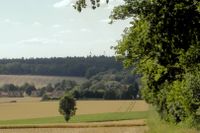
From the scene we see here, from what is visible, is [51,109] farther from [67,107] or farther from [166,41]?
[166,41]

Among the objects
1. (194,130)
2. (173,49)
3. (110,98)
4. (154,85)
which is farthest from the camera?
(110,98)

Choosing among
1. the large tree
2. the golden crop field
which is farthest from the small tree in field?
the large tree

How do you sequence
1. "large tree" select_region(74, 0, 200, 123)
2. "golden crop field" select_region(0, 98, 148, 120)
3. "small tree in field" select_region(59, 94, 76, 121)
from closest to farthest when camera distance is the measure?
1. "large tree" select_region(74, 0, 200, 123)
2. "small tree in field" select_region(59, 94, 76, 121)
3. "golden crop field" select_region(0, 98, 148, 120)

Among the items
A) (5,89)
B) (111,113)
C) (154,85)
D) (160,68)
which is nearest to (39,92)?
(5,89)

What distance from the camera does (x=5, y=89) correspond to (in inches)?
7736

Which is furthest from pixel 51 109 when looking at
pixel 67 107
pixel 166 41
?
pixel 166 41

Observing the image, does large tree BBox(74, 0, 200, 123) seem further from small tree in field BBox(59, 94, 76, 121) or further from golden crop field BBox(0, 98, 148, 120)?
golden crop field BBox(0, 98, 148, 120)

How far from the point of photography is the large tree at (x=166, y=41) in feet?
82.6

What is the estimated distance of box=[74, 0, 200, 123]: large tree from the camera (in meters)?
25.2

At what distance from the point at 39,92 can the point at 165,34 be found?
162934mm

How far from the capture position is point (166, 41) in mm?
26188

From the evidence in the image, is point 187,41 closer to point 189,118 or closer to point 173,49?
point 173,49

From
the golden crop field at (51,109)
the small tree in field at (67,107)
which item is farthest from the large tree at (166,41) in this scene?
the golden crop field at (51,109)

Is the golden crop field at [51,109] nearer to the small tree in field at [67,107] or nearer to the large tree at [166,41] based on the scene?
the small tree in field at [67,107]
